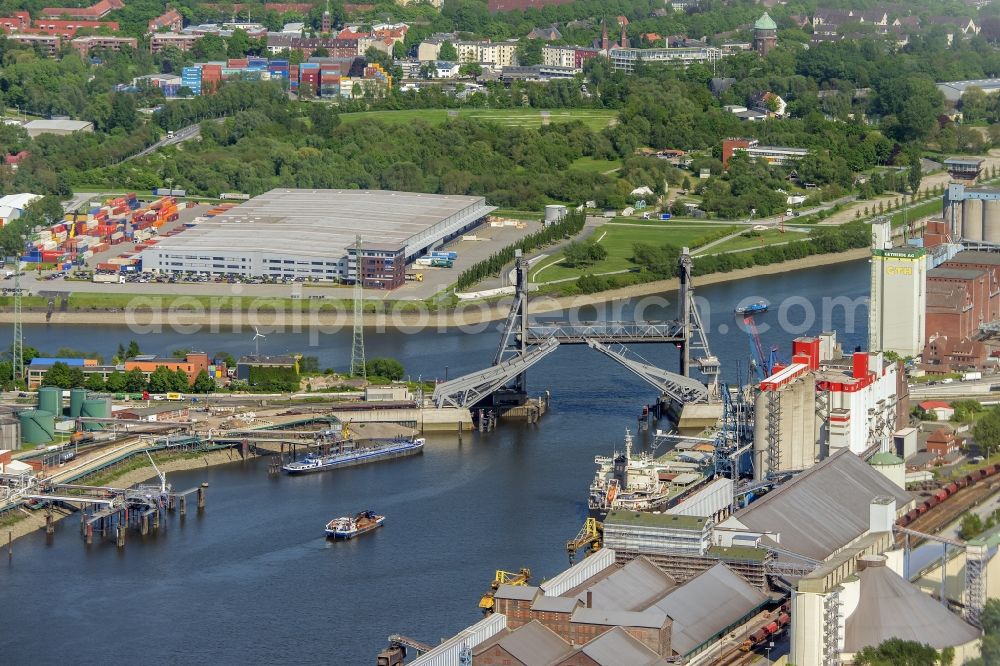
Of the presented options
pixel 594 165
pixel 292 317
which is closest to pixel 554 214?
pixel 594 165

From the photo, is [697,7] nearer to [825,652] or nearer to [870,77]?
[870,77]

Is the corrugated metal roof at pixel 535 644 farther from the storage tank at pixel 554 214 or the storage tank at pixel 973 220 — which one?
the storage tank at pixel 554 214

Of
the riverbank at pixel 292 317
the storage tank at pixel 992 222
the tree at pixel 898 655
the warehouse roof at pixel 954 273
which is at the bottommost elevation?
the tree at pixel 898 655

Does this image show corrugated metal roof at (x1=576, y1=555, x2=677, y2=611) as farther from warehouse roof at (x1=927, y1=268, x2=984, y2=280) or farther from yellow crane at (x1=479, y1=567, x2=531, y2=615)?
warehouse roof at (x1=927, y1=268, x2=984, y2=280)

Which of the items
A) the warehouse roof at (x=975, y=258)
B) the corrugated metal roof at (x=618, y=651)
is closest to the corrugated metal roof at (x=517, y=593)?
the corrugated metal roof at (x=618, y=651)

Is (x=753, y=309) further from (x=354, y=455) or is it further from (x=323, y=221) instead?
(x=354, y=455)

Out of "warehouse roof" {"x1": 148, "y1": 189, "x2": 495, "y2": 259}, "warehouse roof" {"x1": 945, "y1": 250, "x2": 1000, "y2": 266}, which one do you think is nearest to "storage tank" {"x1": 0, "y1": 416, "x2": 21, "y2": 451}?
"warehouse roof" {"x1": 148, "y1": 189, "x2": 495, "y2": 259}

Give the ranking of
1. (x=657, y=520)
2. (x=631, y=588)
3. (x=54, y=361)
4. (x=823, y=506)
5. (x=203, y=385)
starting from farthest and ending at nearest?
1. (x=54, y=361)
2. (x=203, y=385)
3. (x=823, y=506)
4. (x=657, y=520)
5. (x=631, y=588)
